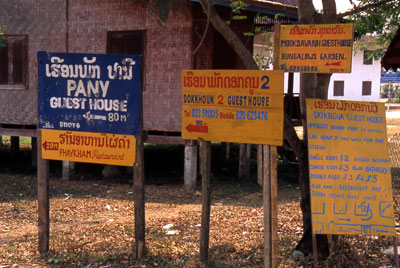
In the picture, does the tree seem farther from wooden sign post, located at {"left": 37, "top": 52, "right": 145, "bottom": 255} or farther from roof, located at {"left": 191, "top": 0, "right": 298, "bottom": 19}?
roof, located at {"left": 191, "top": 0, "right": 298, "bottom": 19}

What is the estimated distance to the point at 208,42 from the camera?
39.1ft

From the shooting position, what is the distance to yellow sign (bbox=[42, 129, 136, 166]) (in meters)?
5.77

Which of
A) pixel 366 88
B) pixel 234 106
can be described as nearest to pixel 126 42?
pixel 234 106

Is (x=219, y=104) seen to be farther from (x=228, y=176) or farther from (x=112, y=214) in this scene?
(x=228, y=176)

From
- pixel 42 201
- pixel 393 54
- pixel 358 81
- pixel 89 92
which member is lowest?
pixel 42 201

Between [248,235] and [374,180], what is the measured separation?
2.38 m

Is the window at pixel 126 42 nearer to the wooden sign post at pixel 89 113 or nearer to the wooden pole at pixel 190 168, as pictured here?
the wooden pole at pixel 190 168

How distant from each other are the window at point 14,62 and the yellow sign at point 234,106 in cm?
912

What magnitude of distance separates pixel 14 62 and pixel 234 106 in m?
9.92

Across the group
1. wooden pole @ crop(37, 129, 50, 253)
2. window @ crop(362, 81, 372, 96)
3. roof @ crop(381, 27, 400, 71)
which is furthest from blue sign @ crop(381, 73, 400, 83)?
wooden pole @ crop(37, 129, 50, 253)

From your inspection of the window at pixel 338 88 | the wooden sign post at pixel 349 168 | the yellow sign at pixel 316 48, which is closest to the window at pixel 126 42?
the yellow sign at pixel 316 48

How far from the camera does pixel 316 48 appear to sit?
4859mm

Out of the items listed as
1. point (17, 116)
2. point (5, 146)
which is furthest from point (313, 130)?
point (5, 146)

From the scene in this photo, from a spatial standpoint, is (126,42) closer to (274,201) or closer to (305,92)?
(305,92)
